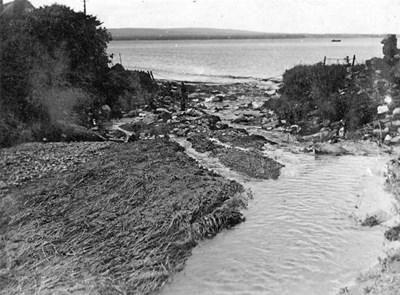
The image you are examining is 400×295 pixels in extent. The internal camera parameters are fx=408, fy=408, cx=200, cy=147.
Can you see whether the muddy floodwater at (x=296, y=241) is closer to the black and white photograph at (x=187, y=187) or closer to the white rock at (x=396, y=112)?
the black and white photograph at (x=187, y=187)

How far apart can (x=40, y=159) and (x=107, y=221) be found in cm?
645

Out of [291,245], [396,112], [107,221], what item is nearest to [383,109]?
[396,112]

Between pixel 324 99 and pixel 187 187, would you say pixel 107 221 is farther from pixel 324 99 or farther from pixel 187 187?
pixel 324 99

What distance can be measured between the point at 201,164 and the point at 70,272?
10.1 m

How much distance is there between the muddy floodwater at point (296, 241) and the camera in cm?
991

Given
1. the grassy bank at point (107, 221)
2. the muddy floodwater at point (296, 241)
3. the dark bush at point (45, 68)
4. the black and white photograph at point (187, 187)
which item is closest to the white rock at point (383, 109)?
the black and white photograph at point (187, 187)

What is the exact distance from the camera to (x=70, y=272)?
9.57 m

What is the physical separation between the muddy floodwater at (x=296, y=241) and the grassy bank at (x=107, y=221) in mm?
655

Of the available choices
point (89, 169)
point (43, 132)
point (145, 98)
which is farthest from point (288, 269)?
point (145, 98)

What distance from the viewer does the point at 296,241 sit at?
1193 centimetres

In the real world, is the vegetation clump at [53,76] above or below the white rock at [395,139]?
above

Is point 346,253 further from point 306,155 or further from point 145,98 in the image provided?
point 145,98

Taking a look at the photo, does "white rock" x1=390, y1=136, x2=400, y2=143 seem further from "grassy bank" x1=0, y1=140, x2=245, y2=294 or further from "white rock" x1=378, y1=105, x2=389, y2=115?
"grassy bank" x1=0, y1=140, x2=245, y2=294

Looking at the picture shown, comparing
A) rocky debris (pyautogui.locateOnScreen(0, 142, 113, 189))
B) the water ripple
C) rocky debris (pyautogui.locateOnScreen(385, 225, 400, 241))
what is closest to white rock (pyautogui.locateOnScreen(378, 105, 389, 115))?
the water ripple
